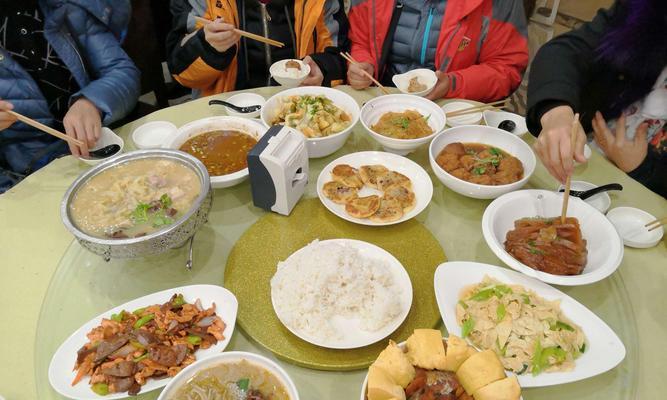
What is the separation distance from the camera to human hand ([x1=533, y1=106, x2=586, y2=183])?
1.81 m

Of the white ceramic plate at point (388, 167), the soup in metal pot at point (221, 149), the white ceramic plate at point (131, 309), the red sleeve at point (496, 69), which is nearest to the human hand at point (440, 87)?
the red sleeve at point (496, 69)

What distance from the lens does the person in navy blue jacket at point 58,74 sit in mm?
2178

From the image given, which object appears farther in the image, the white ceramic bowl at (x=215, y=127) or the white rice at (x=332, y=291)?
the white ceramic bowl at (x=215, y=127)

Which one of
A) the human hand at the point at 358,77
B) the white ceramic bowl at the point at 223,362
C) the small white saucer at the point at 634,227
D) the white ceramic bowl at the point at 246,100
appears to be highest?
the human hand at the point at 358,77

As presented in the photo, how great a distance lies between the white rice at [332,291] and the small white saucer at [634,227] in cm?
106

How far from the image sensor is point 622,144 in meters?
2.25

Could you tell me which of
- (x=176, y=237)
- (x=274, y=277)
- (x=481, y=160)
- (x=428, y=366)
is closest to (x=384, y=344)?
(x=428, y=366)

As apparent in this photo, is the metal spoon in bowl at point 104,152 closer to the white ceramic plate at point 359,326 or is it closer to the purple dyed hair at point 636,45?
the white ceramic plate at point 359,326

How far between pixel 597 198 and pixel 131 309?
2056mm

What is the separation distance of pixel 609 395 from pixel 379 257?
2.88 ft

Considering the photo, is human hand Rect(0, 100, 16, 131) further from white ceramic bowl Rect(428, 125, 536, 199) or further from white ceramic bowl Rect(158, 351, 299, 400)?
white ceramic bowl Rect(428, 125, 536, 199)

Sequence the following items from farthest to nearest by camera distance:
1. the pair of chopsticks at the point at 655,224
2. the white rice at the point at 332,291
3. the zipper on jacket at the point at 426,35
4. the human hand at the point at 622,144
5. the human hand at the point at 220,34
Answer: the zipper on jacket at the point at 426,35 < the human hand at the point at 220,34 < the human hand at the point at 622,144 < the pair of chopsticks at the point at 655,224 < the white rice at the point at 332,291

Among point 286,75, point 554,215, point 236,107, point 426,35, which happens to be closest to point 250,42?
point 286,75

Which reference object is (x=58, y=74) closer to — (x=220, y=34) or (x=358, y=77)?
(x=220, y=34)
